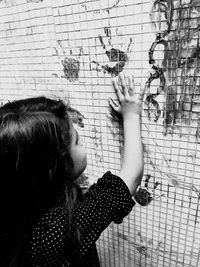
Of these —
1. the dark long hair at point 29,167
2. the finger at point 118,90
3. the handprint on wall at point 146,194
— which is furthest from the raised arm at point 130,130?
the dark long hair at point 29,167

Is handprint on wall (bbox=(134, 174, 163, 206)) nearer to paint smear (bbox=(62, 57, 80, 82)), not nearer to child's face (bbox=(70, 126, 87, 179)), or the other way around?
child's face (bbox=(70, 126, 87, 179))

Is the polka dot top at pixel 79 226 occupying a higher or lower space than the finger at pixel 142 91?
lower

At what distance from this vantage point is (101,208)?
0.84m

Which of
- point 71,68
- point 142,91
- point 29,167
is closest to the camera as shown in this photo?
point 29,167

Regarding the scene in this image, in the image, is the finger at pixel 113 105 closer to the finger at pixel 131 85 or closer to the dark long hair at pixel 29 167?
the finger at pixel 131 85

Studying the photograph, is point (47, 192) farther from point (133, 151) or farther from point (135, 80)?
point (135, 80)

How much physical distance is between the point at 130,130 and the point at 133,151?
0.08 metres

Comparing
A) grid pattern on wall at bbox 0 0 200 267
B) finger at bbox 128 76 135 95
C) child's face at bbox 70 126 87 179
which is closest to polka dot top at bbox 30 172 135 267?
child's face at bbox 70 126 87 179

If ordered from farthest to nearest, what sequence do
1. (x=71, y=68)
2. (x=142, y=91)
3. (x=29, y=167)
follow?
(x=71, y=68), (x=142, y=91), (x=29, y=167)

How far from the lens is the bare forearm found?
0.92 meters

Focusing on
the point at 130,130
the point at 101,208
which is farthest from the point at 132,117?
the point at 101,208

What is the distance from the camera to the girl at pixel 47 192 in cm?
77

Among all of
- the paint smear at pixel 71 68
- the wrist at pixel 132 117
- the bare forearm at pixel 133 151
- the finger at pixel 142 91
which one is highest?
the paint smear at pixel 71 68

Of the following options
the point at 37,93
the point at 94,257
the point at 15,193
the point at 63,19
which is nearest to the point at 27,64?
the point at 37,93
